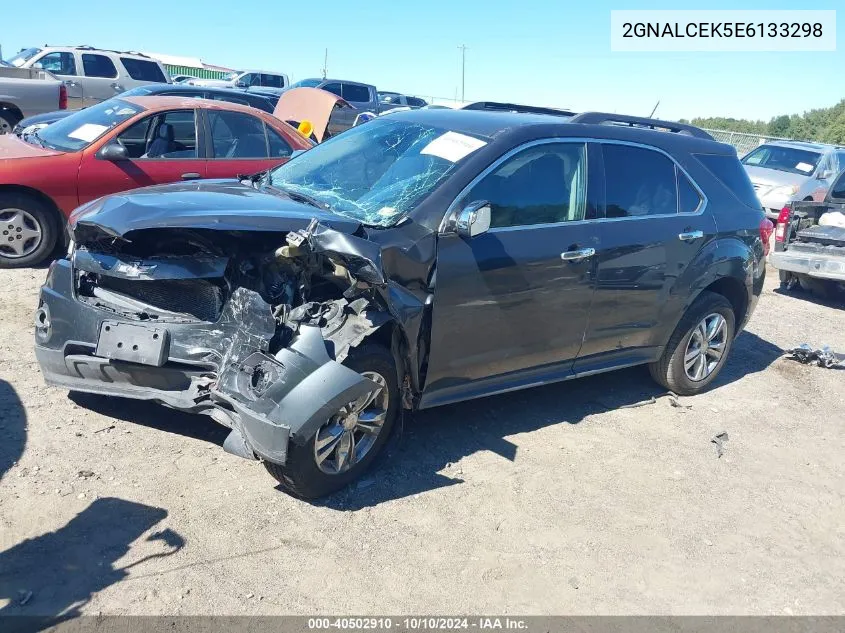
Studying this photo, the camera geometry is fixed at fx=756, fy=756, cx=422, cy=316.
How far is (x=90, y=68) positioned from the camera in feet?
56.5

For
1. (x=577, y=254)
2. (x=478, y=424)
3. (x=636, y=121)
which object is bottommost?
(x=478, y=424)

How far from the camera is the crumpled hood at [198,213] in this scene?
3.64 m

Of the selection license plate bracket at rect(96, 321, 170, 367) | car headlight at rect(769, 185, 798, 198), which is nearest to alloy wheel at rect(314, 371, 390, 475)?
license plate bracket at rect(96, 321, 170, 367)

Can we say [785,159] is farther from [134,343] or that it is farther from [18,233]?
[134,343]

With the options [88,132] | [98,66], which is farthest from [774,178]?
[98,66]

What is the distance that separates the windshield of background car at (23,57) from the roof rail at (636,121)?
15.9 m

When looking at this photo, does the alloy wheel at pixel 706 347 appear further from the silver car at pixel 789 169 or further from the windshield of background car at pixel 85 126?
the silver car at pixel 789 169

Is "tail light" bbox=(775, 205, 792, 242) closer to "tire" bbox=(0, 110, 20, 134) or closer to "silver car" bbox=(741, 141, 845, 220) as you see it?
"silver car" bbox=(741, 141, 845, 220)

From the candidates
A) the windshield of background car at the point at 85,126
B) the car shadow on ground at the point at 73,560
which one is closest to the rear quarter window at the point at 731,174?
the car shadow on ground at the point at 73,560

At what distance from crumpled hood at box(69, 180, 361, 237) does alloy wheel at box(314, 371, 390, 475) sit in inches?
34.0

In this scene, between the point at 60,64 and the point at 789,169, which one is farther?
the point at 60,64

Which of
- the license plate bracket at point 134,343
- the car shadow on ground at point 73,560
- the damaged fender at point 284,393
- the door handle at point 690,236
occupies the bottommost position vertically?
the car shadow on ground at point 73,560

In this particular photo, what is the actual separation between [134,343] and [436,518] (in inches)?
69.8

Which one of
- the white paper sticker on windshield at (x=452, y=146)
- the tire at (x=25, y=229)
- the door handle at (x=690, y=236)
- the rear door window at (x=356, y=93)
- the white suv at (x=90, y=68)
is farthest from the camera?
the rear door window at (x=356, y=93)
